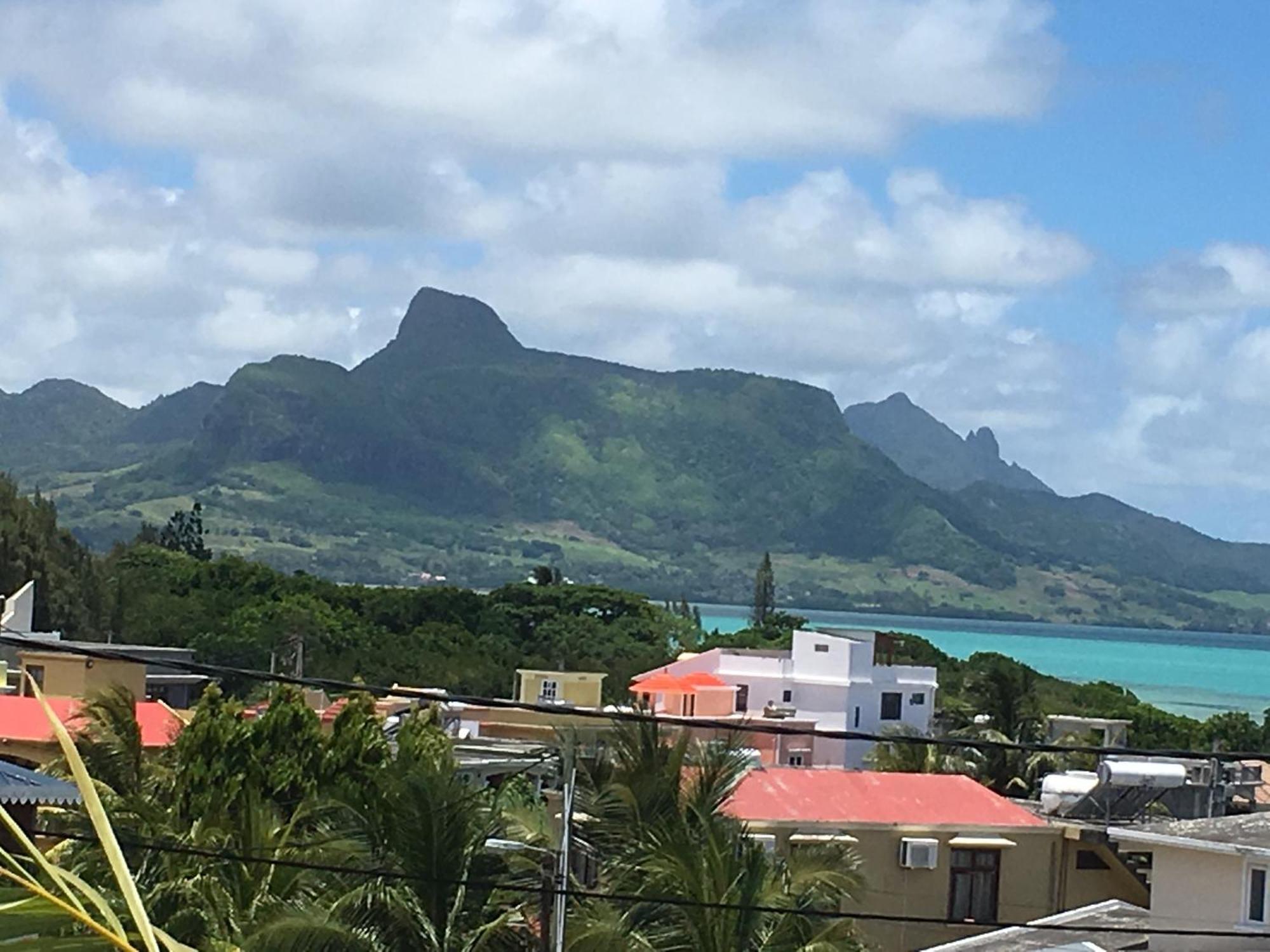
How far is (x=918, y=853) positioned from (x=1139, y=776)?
3.50 metres

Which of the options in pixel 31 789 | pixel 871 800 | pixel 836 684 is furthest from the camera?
pixel 836 684

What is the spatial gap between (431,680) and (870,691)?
1677 cm

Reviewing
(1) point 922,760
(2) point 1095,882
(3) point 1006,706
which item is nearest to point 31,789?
(2) point 1095,882

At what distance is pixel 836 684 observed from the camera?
68.9 metres

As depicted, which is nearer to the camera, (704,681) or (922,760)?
(922,760)

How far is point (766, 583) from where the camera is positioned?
13575cm

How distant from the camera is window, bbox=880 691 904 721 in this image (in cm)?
6981

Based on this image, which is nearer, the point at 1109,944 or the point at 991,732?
the point at 1109,944

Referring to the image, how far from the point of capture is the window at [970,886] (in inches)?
1233

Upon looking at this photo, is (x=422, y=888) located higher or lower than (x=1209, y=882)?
lower

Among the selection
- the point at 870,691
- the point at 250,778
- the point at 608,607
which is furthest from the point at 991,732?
the point at 608,607

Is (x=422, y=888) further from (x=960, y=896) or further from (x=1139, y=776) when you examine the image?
(x=1139, y=776)

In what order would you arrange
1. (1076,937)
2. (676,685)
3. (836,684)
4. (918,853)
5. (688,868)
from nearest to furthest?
1. (688,868)
2. (1076,937)
3. (918,853)
4. (676,685)
5. (836,684)

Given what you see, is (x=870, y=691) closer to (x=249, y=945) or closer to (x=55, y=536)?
(x=55, y=536)
